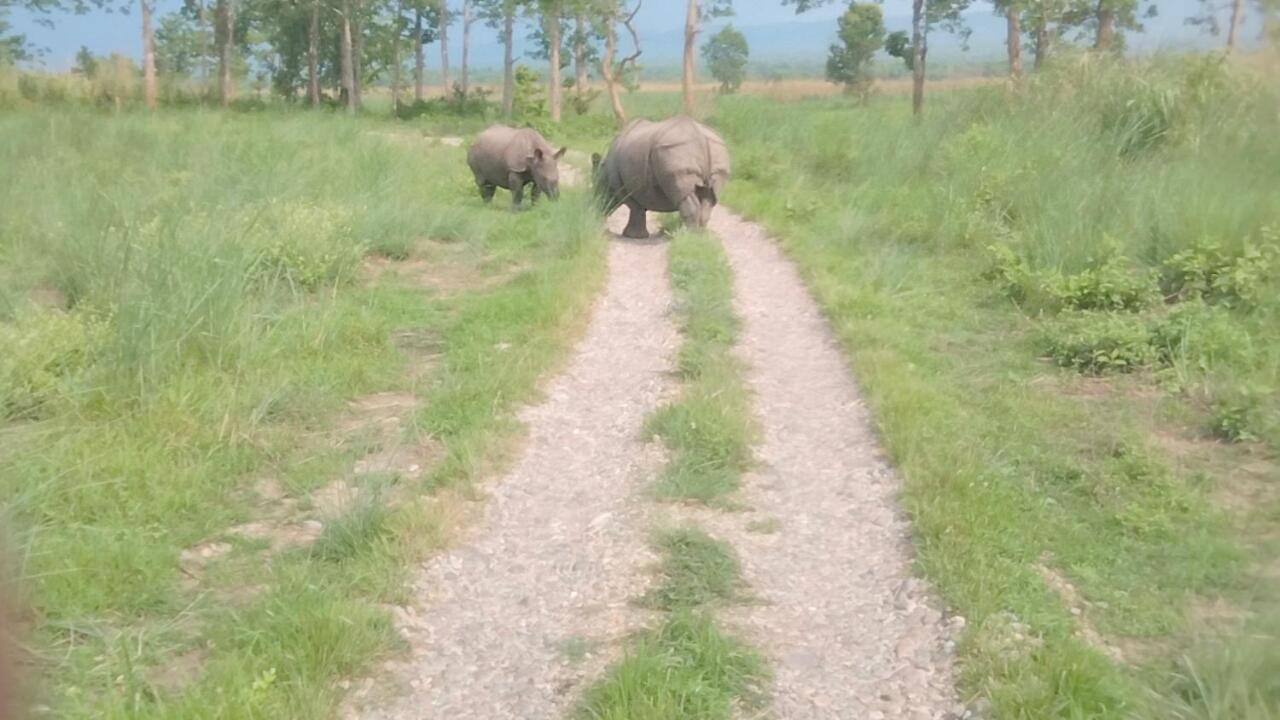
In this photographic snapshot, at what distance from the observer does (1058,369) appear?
7.07 meters

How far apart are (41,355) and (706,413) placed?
11.7 feet

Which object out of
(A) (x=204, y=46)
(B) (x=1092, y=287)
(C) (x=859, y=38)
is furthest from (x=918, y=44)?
(A) (x=204, y=46)

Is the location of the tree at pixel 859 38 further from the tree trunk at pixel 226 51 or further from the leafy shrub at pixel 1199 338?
the leafy shrub at pixel 1199 338

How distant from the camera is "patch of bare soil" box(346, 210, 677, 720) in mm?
3830

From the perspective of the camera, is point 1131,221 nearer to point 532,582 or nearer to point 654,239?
point 654,239

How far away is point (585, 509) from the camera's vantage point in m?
5.34

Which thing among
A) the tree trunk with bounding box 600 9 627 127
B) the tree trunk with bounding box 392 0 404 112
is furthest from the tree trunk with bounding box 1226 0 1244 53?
the tree trunk with bounding box 392 0 404 112

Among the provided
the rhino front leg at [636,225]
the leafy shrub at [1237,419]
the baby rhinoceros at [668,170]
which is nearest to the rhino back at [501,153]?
the baby rhinoceros at [668,170]

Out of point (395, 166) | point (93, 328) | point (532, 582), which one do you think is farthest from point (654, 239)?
point (532, 582)

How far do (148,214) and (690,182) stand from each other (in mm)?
5994

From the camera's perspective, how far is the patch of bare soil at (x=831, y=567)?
150 inches

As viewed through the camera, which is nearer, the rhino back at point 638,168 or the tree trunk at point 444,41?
the rhino back at point 638,168

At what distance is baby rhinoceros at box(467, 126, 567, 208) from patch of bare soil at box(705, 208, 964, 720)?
27.2 ft

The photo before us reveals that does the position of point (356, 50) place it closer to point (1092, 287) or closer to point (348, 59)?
point (348, 59)
